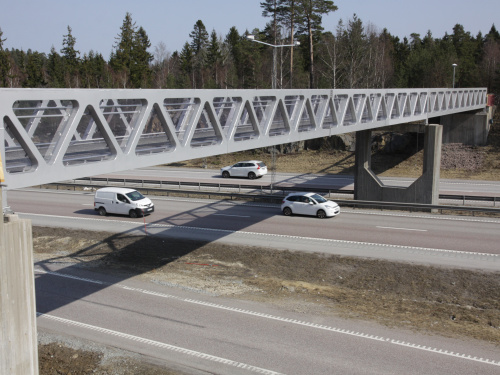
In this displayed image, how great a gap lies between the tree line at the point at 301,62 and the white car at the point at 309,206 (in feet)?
56.1

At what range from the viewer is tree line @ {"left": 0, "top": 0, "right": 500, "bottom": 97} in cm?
4859

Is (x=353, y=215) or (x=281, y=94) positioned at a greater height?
(x=281, y=94)

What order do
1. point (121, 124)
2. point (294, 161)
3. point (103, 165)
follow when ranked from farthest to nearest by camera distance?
point (294, 161) < point (121, 124) < point (103, 165)

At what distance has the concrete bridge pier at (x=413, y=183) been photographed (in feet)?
83.3

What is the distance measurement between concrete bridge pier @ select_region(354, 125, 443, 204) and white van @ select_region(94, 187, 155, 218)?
1121cm

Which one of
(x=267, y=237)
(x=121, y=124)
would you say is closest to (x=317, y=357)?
(x=121, y=124)

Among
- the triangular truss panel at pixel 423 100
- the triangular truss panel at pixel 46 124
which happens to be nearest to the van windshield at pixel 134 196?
the triangular truss panel at pixel 46 124

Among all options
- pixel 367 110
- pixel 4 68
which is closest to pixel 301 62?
pixel 4 68

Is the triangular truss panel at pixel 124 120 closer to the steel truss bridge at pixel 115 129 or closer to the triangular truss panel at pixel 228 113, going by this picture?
the steel truss bridge at pixel 115 129

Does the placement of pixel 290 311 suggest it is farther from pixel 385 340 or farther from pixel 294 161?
pixel 294 161

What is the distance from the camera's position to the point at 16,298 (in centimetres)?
751

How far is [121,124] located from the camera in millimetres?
9906

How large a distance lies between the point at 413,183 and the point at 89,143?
19.6 m

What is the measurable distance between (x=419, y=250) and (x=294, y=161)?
2594cm
